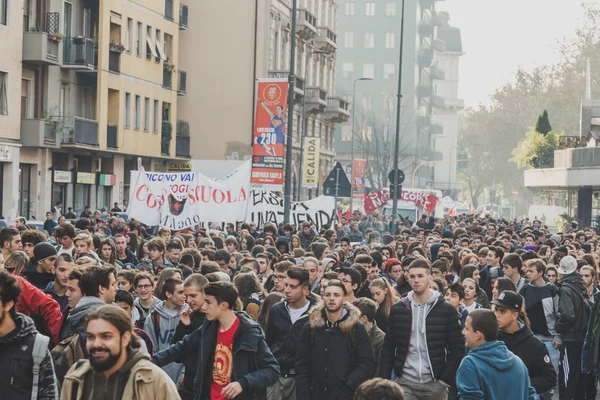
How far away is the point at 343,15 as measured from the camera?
142125 mm

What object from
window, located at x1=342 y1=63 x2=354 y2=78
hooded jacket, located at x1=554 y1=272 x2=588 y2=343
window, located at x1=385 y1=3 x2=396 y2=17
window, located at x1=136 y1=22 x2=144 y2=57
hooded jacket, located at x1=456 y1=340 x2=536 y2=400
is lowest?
hooded jacket, located at x1=554 y1=272 x2=588 y2=343

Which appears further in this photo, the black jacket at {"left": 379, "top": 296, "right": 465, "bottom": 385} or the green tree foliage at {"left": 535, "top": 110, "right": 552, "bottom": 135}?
the green tree foliage at {"left": 535, "top": 110, "right": 552, "bottom": 135}

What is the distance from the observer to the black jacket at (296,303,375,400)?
30.3ft

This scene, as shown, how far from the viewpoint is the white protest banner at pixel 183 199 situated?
2420 cm

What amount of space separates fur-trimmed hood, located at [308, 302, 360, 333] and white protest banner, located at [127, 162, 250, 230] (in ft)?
49.0

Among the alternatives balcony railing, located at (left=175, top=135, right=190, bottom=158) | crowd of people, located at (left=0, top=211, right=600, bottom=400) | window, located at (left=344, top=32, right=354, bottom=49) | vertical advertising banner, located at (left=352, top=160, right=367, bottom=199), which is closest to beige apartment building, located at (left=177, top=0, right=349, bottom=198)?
balcony railing, located at (left=175, top=135, right=190, bottom=158)

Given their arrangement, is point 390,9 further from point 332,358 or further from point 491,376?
point 491,376

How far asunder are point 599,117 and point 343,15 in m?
82.8

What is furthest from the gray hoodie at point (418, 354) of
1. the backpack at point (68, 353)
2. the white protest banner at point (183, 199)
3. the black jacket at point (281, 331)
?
the white protest banner at point (183, 199)

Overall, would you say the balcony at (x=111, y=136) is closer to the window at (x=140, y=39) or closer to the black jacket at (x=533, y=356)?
the window at (x=140, y=39)

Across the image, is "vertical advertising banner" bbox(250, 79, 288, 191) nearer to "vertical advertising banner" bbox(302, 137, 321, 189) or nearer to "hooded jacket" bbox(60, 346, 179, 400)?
"vertical advertising banner" bbox(302, 137, 321, 189)

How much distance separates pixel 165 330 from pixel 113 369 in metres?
4.39

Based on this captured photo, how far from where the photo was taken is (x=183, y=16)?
5188 cm

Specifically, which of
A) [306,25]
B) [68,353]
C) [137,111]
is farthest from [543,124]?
[68,353]
